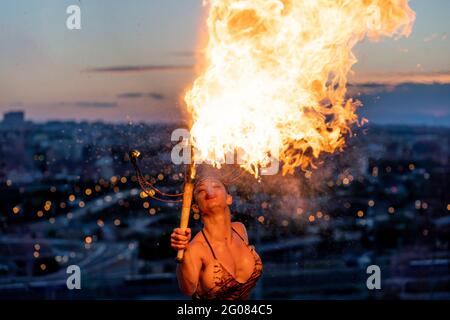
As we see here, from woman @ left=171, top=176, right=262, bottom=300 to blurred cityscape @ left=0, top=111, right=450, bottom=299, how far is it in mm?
2138

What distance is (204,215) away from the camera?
4676 millimetres

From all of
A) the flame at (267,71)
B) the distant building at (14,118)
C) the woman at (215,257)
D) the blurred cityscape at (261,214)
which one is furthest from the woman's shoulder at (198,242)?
the distant building at (14,118)

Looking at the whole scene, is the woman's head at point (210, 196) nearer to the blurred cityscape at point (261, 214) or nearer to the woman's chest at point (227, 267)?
the woman's chest at point (227, 267)

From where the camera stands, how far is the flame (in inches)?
190

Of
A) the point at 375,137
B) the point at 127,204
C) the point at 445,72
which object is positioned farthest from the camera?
the point at 127,204

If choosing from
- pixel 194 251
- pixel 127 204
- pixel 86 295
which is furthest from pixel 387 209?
pixel 194 251

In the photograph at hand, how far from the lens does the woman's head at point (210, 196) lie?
4.62 metres

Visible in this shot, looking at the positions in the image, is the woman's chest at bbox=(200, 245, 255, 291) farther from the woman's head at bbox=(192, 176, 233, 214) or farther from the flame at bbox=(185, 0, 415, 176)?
the flame at bbox=(185, 0, 415, 176)

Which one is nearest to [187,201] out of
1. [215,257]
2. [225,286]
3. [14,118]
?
[215,257]

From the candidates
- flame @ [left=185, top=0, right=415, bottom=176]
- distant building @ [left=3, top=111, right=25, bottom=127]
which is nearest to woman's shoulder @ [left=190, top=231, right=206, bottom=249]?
flame @ [left=185, top=0, right=415, bottom=176]

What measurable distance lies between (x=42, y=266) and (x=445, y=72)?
27.5ft

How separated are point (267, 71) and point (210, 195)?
2.69 feet

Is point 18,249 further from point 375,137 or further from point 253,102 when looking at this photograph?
point 253,102
